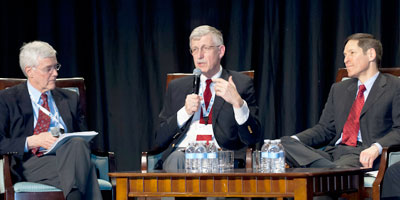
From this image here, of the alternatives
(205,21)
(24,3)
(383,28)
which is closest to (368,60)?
(383,28)

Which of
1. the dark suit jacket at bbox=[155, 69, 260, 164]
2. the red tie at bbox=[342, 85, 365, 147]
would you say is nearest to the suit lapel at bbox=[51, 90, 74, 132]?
the dark suit jacket at bbox=[155, 69, 260, 164]

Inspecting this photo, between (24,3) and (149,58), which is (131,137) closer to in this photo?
(149,58)

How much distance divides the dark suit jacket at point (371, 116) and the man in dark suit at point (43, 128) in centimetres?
130

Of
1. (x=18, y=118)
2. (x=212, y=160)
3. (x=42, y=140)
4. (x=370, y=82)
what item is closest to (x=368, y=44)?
(x=370, y=82)

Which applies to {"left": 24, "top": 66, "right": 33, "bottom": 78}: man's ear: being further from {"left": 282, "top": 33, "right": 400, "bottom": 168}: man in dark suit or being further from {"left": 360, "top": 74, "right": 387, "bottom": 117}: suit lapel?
{"left": 360, "top": 74, "right": 387, "bottom": 117}: suit lapel

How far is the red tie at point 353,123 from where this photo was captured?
145 inches

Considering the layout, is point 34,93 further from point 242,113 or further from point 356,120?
point 356,120

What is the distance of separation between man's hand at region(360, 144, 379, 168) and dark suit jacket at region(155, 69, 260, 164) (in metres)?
0.60

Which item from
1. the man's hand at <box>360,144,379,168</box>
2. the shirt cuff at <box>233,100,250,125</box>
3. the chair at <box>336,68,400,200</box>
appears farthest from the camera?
the shirt cuff at <box>233,100,250,125</box>

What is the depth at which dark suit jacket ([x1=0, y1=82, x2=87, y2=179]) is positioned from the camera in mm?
3379

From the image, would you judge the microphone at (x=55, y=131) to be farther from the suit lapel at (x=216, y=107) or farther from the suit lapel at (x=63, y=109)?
the suit lapel at (x=216, y=107)

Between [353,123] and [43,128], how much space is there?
1802 mm

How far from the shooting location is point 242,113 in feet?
11.4

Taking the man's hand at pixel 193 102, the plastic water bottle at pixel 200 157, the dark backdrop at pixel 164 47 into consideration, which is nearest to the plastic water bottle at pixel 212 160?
the plastic water bottle at pixel 200 157
